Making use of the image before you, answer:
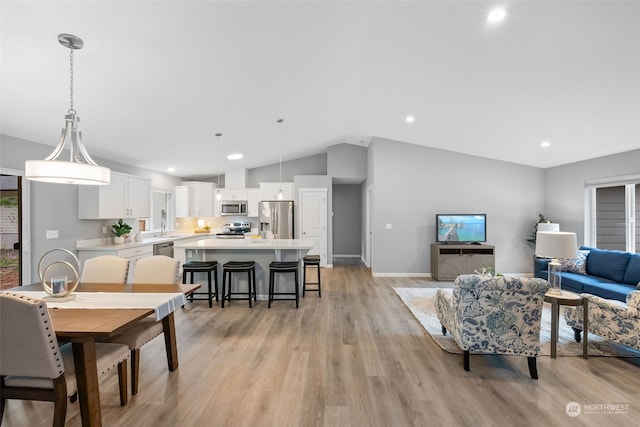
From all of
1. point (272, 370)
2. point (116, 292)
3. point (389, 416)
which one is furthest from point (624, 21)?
point (116, 292)

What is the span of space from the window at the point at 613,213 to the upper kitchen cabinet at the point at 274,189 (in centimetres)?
594

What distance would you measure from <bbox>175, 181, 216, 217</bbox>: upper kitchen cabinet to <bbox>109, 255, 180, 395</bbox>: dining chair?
4643mm

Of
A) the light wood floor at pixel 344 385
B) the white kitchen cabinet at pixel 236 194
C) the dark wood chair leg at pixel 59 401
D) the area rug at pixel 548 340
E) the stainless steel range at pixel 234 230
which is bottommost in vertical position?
the light wood floor at pixel 344 385

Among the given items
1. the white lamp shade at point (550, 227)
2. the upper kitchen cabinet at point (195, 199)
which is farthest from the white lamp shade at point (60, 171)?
the white lamp shade at point (550, 227)

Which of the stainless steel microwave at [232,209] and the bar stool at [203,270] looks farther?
the stainless steel microwave at [232,209]

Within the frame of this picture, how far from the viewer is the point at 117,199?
16.8 ft

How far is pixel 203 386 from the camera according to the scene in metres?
2.41

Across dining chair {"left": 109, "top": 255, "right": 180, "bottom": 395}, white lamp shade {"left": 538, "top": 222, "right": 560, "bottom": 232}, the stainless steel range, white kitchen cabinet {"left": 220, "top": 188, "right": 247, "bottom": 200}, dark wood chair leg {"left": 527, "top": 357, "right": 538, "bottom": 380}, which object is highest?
white kitchen cabinet {"left": 220, "top": 188, "right": 247, "bottom": 200}

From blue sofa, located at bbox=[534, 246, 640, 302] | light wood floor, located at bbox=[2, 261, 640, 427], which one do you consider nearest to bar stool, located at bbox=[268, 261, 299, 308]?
light wood floor, located at bbox=[2, 261, 640, 427]

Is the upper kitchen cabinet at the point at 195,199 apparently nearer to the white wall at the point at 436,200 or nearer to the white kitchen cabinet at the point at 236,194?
the white kitchen cabinet at the point at 236,194

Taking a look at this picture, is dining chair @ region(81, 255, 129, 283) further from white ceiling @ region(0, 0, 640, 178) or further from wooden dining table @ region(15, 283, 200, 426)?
white ceiling @ region(0, 0, 640, 178)

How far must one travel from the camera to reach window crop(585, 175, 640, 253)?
473cm

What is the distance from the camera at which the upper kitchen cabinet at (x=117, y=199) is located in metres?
4.65

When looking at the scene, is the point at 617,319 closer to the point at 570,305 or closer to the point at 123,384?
the point at 570,305
